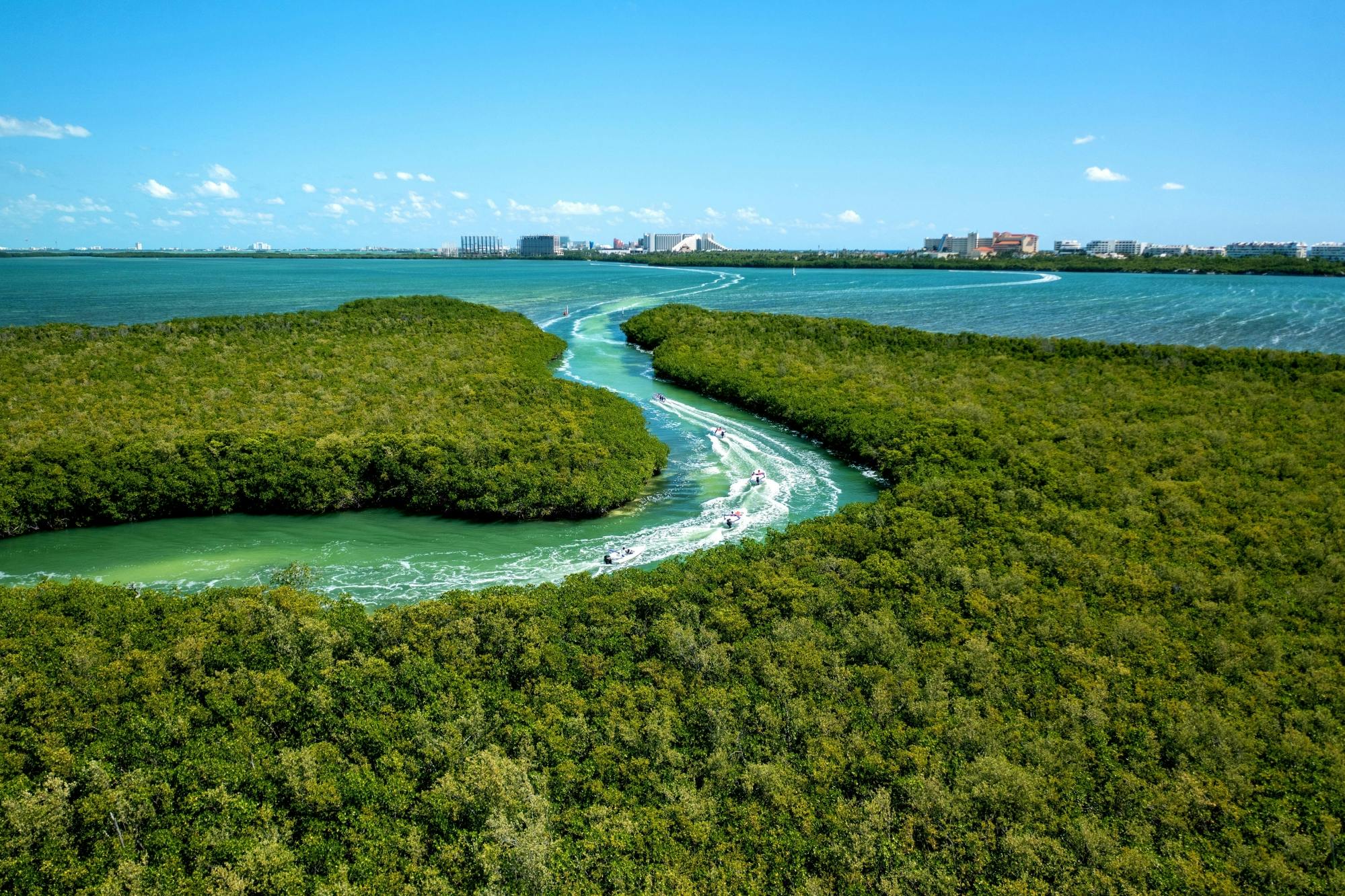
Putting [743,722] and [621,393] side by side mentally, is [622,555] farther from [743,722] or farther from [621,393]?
[621,393]

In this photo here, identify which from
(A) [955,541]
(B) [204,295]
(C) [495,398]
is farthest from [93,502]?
(B) [204,295]

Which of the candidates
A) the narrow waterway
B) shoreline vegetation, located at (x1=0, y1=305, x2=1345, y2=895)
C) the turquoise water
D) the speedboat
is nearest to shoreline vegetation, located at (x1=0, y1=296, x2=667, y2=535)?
the narrow waterway

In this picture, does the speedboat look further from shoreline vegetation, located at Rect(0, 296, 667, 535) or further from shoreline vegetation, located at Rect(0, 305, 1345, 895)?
Answer: shoreline vegetation, located at Rect(0, 296, 667, 535)

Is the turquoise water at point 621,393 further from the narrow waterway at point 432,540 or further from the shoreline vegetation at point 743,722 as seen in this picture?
the shoreline vegetation at point 743,722

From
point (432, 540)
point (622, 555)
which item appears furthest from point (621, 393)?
point (622, 555)

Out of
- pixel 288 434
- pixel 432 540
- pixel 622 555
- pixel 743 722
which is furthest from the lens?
pixel 288 434

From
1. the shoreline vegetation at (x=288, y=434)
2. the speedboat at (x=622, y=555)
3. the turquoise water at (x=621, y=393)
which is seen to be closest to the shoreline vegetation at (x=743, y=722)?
the speedboat at (x=622, y=555)
